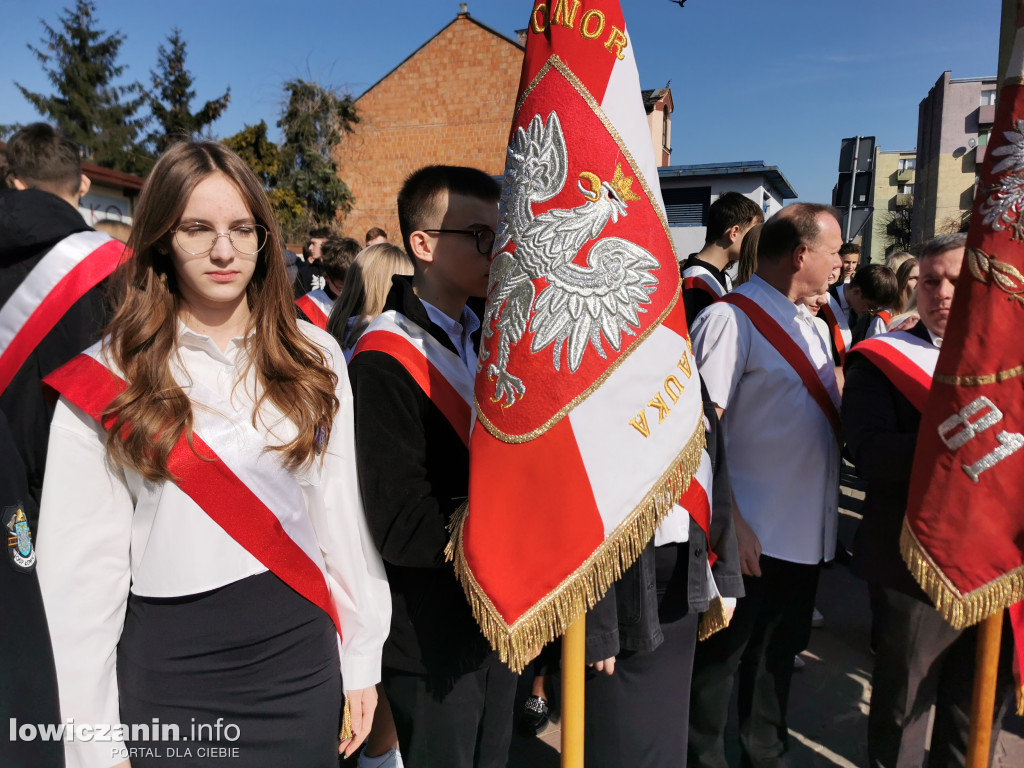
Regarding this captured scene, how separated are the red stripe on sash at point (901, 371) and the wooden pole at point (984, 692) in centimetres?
74

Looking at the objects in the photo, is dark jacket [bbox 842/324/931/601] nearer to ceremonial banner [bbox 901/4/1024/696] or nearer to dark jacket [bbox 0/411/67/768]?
ceremonial banner [bbox 901/4/1024/696]

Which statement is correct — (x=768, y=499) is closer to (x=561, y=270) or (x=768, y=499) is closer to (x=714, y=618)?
(x=714, y=618)

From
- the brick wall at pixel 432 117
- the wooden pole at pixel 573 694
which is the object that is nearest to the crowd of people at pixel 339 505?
the wooden pole at pixel 573 694

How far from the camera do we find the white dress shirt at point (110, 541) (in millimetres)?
1377

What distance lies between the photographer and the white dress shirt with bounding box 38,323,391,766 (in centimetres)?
138

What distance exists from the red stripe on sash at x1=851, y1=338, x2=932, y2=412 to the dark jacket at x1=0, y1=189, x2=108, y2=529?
282cm

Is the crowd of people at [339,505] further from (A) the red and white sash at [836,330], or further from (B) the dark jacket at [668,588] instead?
(A) the red and white sash at [836,330]

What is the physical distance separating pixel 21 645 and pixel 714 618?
1.92 meters

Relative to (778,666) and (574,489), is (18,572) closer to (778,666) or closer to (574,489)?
(574,489)

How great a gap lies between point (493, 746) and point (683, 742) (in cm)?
63

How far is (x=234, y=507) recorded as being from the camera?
1.51m

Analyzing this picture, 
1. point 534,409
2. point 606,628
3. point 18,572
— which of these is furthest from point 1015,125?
point 18,572

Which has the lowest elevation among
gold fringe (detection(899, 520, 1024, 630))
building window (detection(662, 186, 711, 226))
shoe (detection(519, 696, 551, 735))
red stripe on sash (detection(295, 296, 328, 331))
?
shoe (detection(519, 696, 551, 735))

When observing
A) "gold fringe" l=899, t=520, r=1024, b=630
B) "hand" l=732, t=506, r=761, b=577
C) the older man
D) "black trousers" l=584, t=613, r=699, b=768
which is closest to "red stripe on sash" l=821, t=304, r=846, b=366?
the older man
